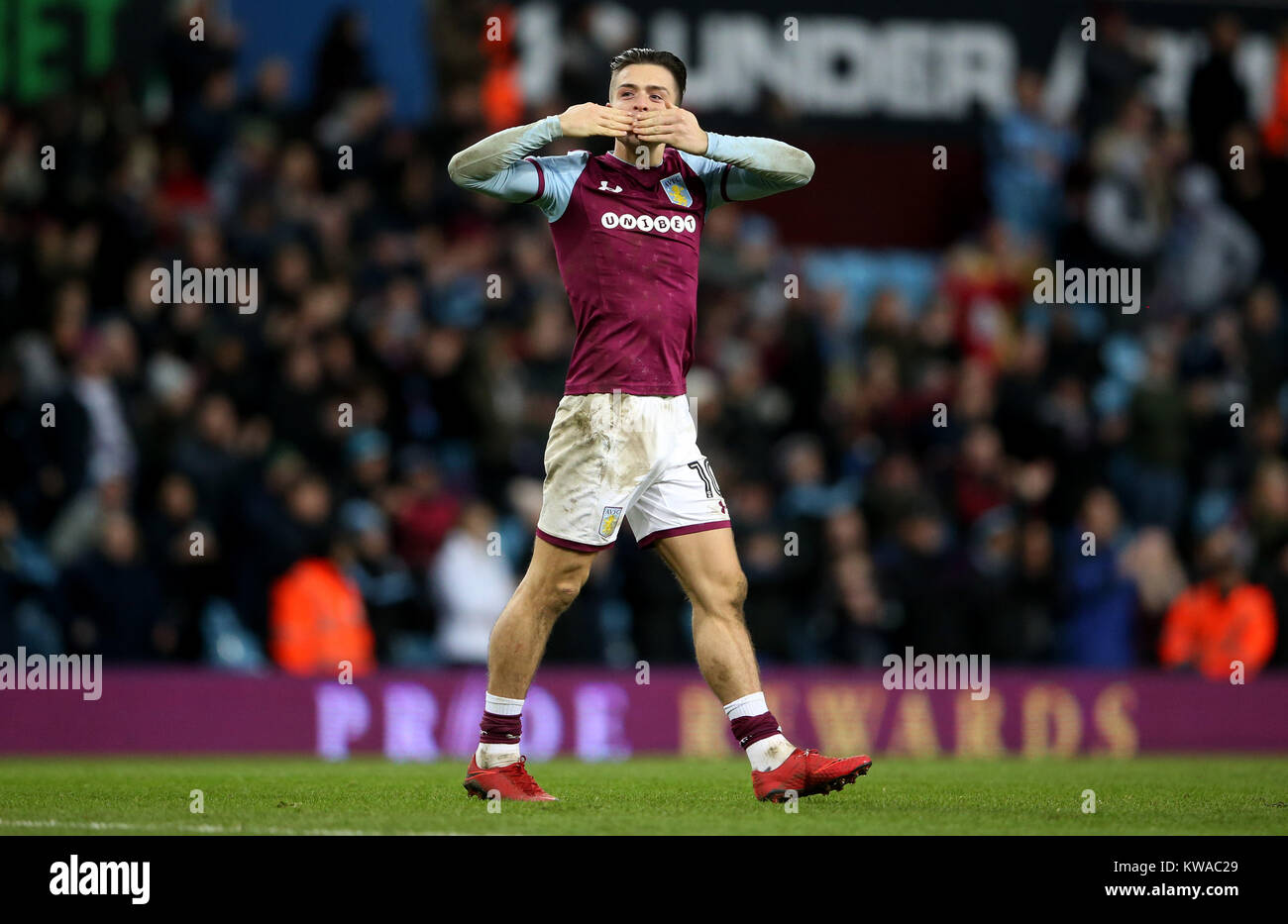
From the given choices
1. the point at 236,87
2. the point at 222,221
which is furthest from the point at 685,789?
the point at 236,87

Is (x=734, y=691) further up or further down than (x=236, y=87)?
further down

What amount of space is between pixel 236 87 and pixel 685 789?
446 inches

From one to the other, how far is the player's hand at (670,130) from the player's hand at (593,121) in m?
0.07

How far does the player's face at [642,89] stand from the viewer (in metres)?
7.97

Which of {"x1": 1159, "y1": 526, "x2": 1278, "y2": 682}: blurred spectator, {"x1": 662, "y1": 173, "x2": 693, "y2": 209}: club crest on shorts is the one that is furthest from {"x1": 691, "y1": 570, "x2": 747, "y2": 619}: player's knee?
{"x1": 1159, "y1": 526, "x2": 1278, "y2": 682}: blurred spectator

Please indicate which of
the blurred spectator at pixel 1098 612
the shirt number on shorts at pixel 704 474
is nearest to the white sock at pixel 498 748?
the shirt number on shorts at pixel 704 474

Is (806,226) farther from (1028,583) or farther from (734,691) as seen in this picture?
(734,691)

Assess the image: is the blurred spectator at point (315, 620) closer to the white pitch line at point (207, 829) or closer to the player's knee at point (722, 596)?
the player's knee at point (722, 596)

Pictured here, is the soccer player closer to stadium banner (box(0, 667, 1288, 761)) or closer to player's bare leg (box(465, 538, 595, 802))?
player's bare leg (box(465, 538, 595, 802))

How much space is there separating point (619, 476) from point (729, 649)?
835mm

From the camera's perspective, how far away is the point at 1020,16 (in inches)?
840

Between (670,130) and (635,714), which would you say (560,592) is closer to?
(670,130)
